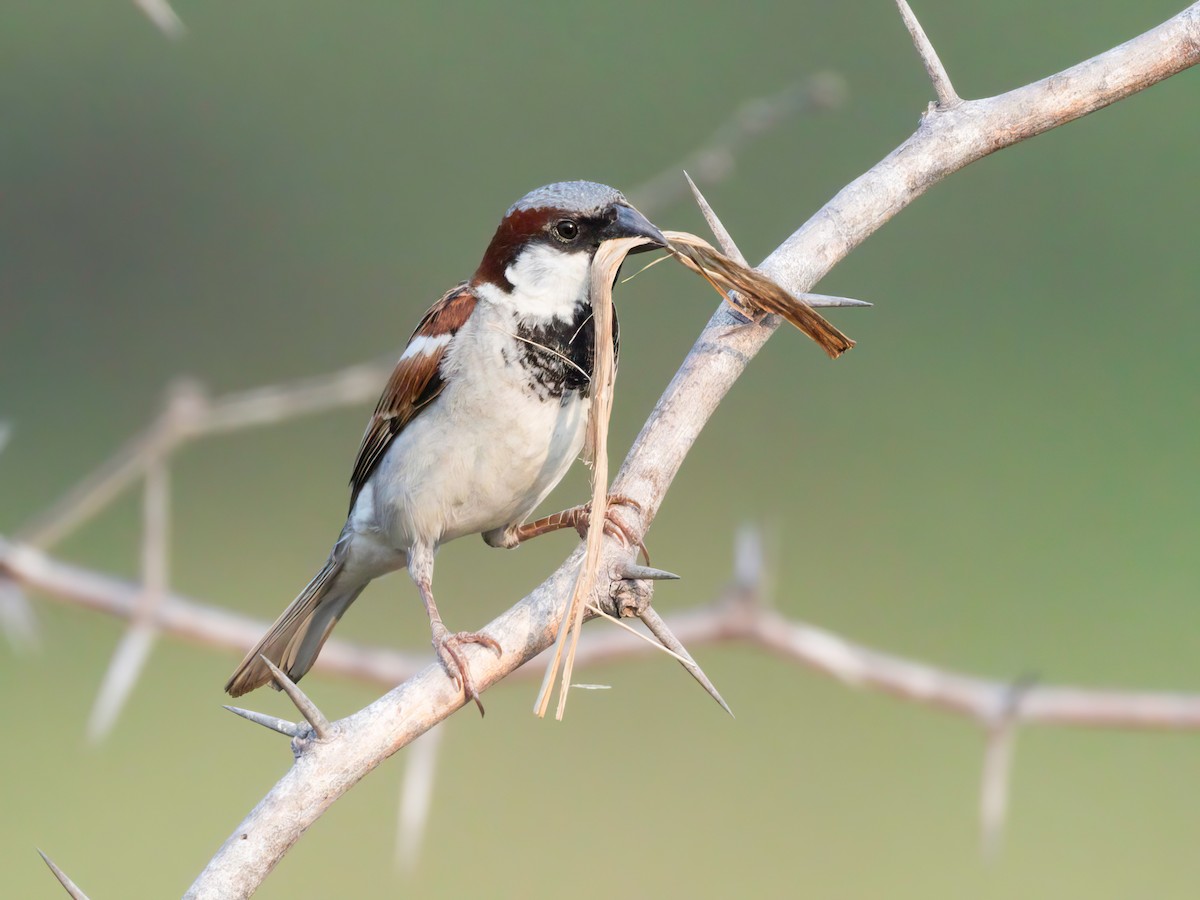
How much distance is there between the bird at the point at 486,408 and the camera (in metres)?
1.49

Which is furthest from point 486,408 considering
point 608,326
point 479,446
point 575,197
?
point 608,326

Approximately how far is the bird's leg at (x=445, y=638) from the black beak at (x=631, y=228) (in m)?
0.42

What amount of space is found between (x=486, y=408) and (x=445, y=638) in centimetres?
38

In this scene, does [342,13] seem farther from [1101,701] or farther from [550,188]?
→ [1101,701]

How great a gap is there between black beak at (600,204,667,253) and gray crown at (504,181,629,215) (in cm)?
2

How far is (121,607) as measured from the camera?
1.51m

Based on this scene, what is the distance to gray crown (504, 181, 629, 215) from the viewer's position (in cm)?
144

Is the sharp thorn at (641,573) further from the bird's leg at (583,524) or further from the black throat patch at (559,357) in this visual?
the black throat patch at (559,357)

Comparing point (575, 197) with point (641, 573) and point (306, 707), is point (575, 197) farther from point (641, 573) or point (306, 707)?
point (306, 707)

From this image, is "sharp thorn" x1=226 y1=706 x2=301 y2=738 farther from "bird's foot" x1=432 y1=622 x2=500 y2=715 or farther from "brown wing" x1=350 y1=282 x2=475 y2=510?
"brown wing" x1=350 y1=282 x2=475 y2=510

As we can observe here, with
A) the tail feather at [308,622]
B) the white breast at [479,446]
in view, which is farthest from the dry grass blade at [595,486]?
the tail feather at [308,622]

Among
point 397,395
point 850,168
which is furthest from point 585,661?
point 850,168

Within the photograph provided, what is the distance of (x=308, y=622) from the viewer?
1.73 m

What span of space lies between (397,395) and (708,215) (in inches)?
28.3
